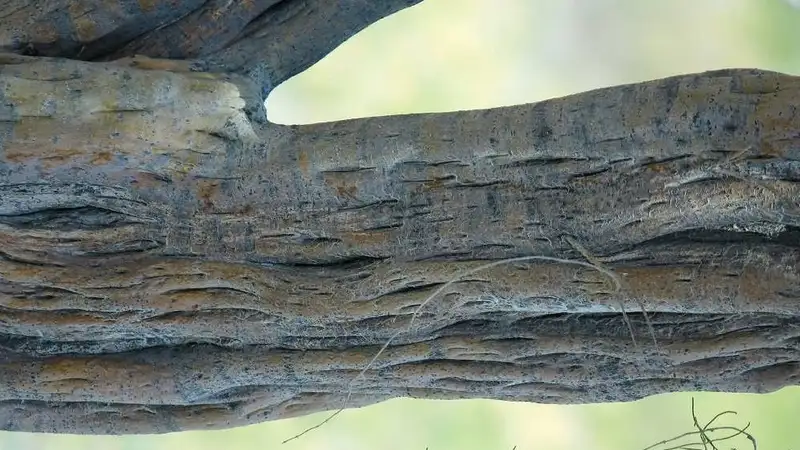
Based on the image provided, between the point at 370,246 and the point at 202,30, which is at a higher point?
the point at 202,30

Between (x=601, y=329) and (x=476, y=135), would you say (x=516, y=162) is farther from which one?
(x=601, y=329)

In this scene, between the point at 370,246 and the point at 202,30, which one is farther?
the point at 202,30

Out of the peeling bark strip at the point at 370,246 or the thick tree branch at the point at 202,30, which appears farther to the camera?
the thick tree branch at the point at 202,30

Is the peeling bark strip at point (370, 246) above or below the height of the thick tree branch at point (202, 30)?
below

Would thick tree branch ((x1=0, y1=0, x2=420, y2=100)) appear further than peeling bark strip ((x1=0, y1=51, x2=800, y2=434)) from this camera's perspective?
Yes

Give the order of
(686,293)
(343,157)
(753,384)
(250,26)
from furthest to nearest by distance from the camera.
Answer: (250,26) < (343,157) < (753,384) < (686,293)

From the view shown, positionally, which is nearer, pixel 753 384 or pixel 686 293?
pixel 686 293

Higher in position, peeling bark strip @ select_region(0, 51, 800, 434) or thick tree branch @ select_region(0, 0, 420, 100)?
thick tree branch @ select_region(0, 0, 420, 100)

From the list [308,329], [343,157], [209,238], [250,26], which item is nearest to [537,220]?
[343,157]
